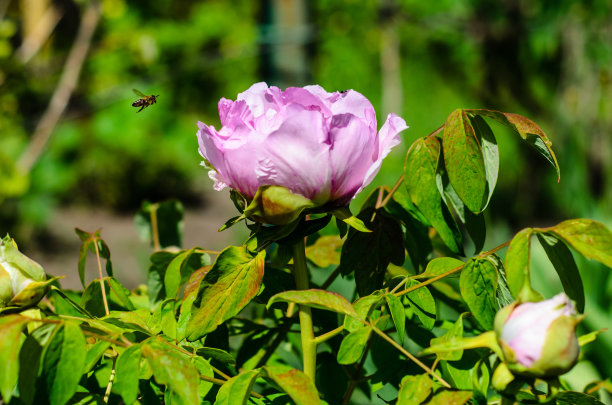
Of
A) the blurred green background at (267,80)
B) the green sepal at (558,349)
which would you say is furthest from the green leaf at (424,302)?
the blurred green background at (267,80)

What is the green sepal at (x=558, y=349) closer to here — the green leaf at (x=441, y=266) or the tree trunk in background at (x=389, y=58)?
the green leaf at (x=441, y=266)

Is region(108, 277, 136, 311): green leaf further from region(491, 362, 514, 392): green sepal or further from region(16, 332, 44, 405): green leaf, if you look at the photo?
region(491, 362, 514, 392): green sepal

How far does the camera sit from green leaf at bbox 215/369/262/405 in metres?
0.34

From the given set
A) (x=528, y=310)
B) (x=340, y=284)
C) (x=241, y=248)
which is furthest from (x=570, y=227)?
(x=340, y=284)

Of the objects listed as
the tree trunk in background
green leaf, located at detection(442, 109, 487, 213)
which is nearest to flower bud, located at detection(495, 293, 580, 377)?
green leaf, located at detection(442, 109, 487, 213)

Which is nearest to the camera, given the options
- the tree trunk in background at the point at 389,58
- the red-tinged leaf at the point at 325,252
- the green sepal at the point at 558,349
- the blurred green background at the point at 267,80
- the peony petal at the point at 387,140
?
the green sepal at the point at 558,349

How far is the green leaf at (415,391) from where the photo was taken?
0.36 metres

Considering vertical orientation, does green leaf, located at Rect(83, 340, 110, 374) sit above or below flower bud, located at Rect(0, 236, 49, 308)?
below

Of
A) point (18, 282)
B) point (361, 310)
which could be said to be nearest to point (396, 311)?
point (361, 310)

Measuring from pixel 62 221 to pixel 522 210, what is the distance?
247cm

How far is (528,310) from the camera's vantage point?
0.30 m

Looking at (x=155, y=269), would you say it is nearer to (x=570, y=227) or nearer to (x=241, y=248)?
(x=241, y=248)

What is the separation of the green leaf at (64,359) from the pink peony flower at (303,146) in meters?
0.13

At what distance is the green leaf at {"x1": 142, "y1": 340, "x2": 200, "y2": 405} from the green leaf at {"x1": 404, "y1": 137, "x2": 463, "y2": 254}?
18 cm
